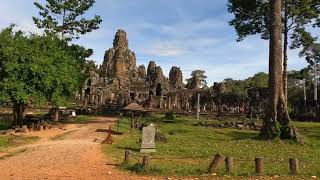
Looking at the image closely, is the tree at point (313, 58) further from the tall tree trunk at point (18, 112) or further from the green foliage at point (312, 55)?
the tall tree trunk at point (18, 112)

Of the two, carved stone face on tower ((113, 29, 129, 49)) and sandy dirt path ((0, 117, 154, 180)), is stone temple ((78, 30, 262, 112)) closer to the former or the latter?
carved stone face on tower ((113, 29, 129, 49))

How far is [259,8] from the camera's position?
41.2 meters

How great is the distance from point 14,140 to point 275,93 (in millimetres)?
15322

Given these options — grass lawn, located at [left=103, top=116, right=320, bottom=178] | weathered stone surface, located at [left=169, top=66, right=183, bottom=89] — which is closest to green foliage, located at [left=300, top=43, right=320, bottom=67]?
weathered stone surface, located at [left=169, top=66, right=183, bottom=89]

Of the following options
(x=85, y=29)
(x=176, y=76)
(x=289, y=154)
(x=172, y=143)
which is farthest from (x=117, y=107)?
(x=289, y=154)

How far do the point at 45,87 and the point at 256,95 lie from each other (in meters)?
33.5

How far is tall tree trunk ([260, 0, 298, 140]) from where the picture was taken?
84.6 feet

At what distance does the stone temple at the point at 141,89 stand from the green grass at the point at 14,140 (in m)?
34.8

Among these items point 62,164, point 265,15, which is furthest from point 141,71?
point 62,164

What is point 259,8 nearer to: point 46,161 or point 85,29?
point 85,29

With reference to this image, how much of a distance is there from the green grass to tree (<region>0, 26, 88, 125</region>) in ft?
14.6

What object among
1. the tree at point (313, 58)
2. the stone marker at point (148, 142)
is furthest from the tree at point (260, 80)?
the stone marker at point (148, 142)

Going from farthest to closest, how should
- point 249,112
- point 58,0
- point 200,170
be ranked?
point 249,112
point 58,0
point 200,170

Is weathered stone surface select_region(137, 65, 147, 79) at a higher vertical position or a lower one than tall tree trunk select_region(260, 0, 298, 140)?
higher
